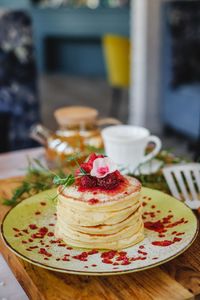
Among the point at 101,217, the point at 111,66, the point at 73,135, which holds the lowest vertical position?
the point at 111,66

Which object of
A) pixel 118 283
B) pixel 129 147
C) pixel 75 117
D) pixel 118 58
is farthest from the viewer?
pixel 118 58

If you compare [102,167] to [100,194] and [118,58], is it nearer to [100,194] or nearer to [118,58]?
[100,194]

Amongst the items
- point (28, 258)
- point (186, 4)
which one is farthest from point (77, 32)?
point (28, 258)

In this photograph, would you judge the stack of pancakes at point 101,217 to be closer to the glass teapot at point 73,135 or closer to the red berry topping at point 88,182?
the red berry topping at point 88,182

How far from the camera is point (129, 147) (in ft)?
4.39

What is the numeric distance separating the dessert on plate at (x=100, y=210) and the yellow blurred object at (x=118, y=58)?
382 cm

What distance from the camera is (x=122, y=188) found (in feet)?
3.02

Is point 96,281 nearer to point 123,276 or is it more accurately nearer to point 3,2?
point 123,276

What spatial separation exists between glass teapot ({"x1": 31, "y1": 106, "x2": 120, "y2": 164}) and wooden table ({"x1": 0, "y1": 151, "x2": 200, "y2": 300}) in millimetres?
610

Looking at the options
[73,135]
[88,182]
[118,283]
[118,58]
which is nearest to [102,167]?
[88,182]

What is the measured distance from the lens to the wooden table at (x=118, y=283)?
31.9 inches

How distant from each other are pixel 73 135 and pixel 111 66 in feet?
11.1

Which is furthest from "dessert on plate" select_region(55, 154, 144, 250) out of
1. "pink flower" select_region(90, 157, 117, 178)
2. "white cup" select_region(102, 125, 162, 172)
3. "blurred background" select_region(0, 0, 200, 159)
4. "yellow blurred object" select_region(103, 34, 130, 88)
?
"yellow blurred object" select_region(103, 34, 130, 88)

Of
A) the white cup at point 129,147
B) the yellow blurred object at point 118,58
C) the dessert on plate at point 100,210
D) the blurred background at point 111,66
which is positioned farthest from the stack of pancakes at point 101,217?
the yellow blurred object at point 118,58
